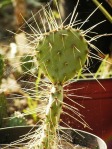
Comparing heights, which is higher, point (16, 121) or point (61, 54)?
point (61, 54)

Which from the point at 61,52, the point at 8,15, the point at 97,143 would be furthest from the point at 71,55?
the point at 8,15

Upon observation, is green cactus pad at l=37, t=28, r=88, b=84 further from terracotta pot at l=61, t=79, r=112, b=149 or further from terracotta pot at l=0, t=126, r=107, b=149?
terracotta pot at l=61, t=79, r=112, b=149

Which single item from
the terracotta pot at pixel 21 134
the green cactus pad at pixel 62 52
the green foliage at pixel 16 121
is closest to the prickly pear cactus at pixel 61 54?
the green cactus pad at pixel 62 52

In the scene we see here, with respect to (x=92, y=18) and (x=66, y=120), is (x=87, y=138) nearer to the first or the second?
(x=66, y=120)

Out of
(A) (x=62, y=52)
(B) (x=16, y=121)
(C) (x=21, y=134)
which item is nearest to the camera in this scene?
(A) (x=62, y=52)

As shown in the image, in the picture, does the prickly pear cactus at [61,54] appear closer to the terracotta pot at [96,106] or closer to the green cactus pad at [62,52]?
the green cactus pad at [62,52]

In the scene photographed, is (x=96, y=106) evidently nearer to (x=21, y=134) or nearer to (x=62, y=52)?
(x=21, y=134)

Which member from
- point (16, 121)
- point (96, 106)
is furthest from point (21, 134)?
point (96, 106)

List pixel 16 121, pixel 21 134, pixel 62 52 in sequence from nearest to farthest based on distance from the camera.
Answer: pixel 62 52
pixel 21 134
pixel 16 121
